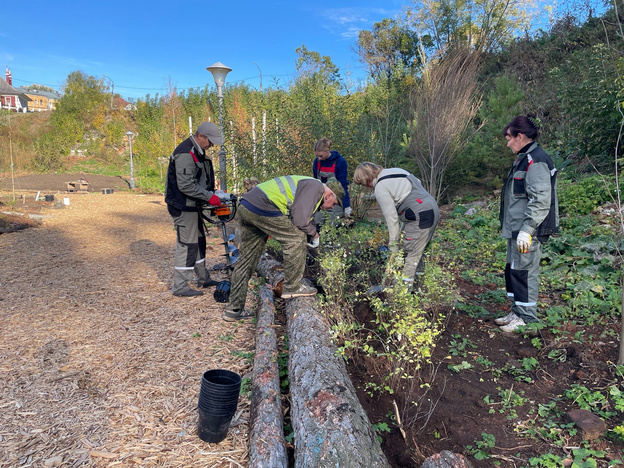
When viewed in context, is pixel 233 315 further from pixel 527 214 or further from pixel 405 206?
pixel 527 214

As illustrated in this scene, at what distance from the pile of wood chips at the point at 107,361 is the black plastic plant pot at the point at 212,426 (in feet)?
0.17

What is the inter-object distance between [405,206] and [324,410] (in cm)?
231

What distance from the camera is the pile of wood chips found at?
2525 millimetres

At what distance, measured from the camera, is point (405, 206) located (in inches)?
160

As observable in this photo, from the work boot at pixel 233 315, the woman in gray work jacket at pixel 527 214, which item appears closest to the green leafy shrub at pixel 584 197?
the woman in gray work jacket at pixel 527 214

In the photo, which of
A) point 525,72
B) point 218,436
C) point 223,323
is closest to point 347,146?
point 223,323

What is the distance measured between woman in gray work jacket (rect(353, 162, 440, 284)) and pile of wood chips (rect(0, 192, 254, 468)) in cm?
183

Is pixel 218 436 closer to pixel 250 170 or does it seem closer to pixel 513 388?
pixel 513 388

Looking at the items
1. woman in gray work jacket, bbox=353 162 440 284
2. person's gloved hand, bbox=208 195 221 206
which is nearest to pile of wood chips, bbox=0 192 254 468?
person's gloved hand, bbox=208 195 221 206

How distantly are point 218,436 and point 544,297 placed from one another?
383 centimetres

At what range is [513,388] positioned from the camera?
296 cm

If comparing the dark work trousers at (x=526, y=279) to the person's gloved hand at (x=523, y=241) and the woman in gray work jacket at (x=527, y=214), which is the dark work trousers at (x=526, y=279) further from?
the person's gloved hand at (x=523, y=241)

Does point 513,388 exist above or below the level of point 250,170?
below

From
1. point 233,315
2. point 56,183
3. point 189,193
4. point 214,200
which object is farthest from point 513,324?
point 56,183
